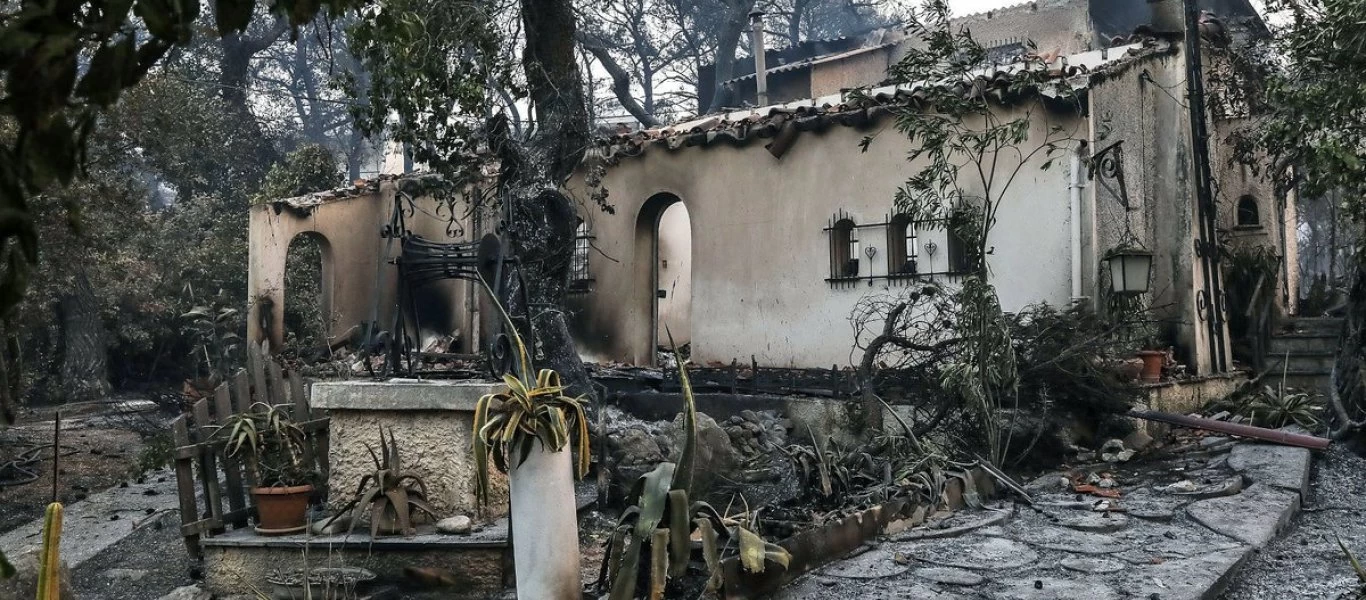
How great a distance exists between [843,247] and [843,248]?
0.4 inches

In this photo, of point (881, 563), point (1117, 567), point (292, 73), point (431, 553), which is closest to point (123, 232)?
point (431, 553)

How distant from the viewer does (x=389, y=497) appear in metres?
5.49

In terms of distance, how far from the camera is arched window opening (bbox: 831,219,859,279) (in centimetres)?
1196

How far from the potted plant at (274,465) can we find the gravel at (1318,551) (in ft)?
14.6

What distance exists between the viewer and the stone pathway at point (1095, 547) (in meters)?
4.81

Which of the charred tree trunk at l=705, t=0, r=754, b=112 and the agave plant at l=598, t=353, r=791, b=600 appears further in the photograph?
the charred tree trunk at l=705, t=0, r=754, b=112

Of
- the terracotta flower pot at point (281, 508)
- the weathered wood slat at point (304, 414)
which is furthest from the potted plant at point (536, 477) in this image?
the weathered wood slat at point (304, 414)

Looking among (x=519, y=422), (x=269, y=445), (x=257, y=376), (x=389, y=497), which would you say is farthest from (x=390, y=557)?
(x=257, y=376)

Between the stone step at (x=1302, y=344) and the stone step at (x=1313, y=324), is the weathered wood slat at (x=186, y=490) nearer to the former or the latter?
the stone step at (x=1302, y=344)

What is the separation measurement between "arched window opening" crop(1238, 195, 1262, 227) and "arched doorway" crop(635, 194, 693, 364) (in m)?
7.03

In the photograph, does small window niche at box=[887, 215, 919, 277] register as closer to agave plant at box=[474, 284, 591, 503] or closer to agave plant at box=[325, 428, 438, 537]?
agave plant at box=[325, 428, 438, 537]

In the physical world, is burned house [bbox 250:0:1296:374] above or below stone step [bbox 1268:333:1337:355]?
above

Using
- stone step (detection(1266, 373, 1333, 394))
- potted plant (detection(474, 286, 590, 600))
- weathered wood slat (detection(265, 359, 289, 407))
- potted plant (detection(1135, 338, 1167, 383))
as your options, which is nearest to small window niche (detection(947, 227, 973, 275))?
potted plant (detection(1135, 338, 1167, 383))

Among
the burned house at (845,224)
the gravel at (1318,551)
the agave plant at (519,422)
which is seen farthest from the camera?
the burned house at (845,224)
